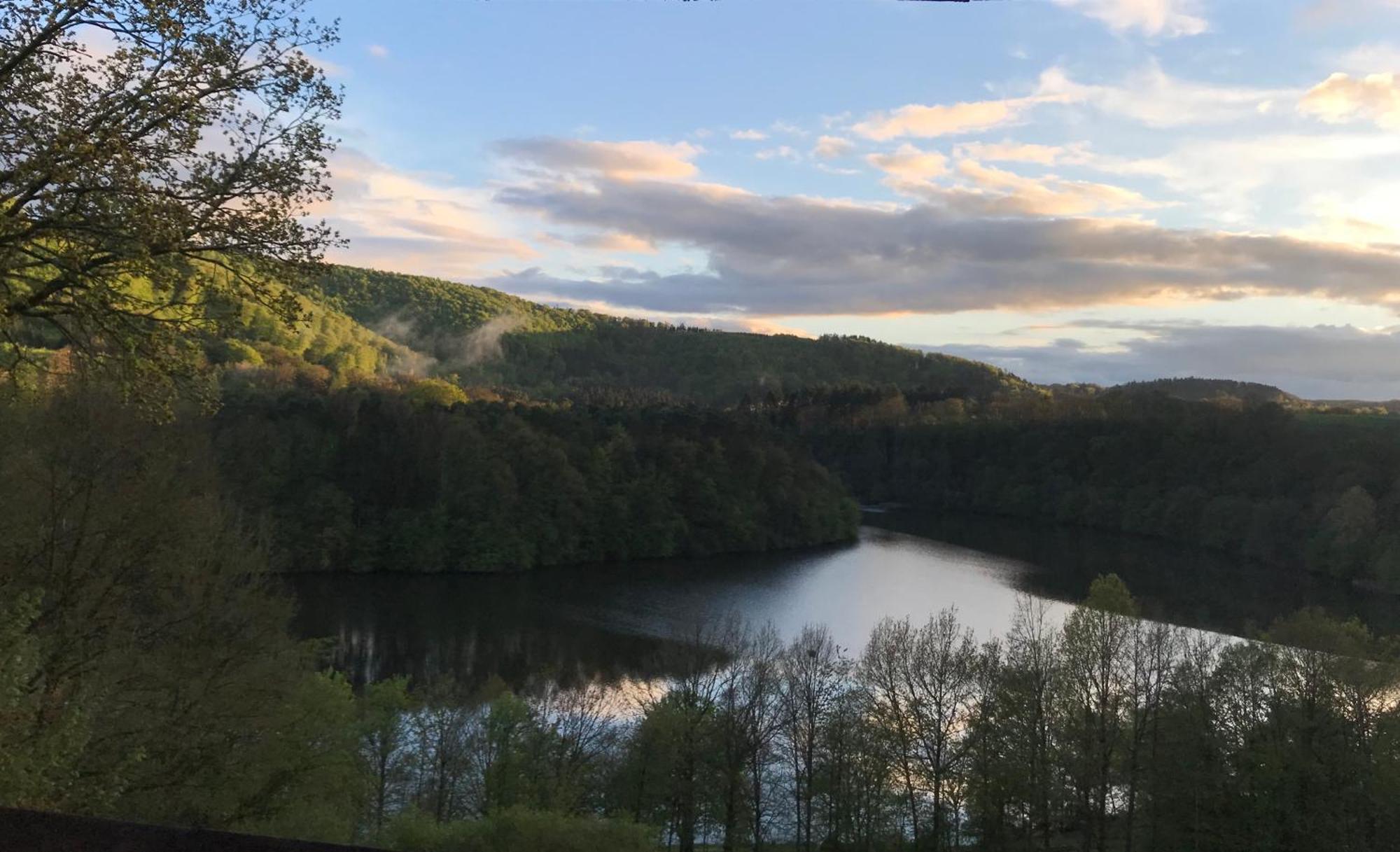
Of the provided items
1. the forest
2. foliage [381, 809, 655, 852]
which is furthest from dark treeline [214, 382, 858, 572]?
foliage [381, 809, 655, 852]

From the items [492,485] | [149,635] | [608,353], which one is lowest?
[492,485]

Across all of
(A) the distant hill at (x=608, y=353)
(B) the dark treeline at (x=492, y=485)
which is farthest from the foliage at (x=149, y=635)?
(A) the distant hill at (x=608, y=353)

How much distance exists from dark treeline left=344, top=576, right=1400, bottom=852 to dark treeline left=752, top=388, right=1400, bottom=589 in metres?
34.7

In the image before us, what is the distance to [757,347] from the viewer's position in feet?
444

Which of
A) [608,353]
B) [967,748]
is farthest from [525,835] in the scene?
[608,353]

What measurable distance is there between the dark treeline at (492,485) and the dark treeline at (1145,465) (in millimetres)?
22552

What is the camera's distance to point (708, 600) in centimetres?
4422

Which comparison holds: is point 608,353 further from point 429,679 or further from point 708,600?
point 429,679

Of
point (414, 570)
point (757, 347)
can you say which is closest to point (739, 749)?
point (414, 570)

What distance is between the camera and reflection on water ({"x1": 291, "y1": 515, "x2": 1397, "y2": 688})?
33.9 meters

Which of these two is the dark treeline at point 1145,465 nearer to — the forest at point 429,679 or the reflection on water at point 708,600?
the forest at point 429,679

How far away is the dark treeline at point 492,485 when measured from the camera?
52594 mm

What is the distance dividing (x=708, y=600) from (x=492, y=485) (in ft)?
58.6

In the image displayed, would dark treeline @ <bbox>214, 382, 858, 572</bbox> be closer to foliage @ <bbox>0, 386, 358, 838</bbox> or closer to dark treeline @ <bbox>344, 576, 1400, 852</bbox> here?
dark treeline @ <bbox>344, 576, 1400, 852</bbox>
